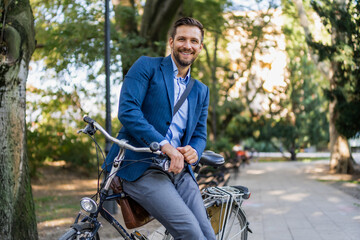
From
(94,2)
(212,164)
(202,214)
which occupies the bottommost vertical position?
(202,214)

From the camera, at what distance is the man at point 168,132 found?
281cm

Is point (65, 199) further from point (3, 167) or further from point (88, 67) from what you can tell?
point (3, 167)

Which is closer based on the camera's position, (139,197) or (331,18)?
(139,197)

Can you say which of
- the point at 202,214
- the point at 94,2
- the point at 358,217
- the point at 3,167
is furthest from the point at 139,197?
the point at 94,2

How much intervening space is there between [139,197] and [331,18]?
1340cm

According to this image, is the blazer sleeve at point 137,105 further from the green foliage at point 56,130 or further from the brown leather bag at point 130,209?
the green foliage at point 56,130

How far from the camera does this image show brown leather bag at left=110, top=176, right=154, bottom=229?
9.83 ft

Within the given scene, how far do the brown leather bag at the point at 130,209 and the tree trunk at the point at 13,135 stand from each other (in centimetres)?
219

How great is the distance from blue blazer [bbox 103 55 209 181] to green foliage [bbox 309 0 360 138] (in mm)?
12003

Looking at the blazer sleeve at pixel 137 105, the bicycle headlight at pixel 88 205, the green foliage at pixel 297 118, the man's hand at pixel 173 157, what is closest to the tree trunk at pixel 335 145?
the green foliage at pixel 297 118

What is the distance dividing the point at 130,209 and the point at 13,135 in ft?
7.61

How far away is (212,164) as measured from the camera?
3672 mm

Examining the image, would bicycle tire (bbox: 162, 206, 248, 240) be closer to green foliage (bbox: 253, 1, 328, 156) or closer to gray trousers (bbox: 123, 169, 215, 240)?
gray trousers (bbox: 123, 169, 215, 240)

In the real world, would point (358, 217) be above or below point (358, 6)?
below
